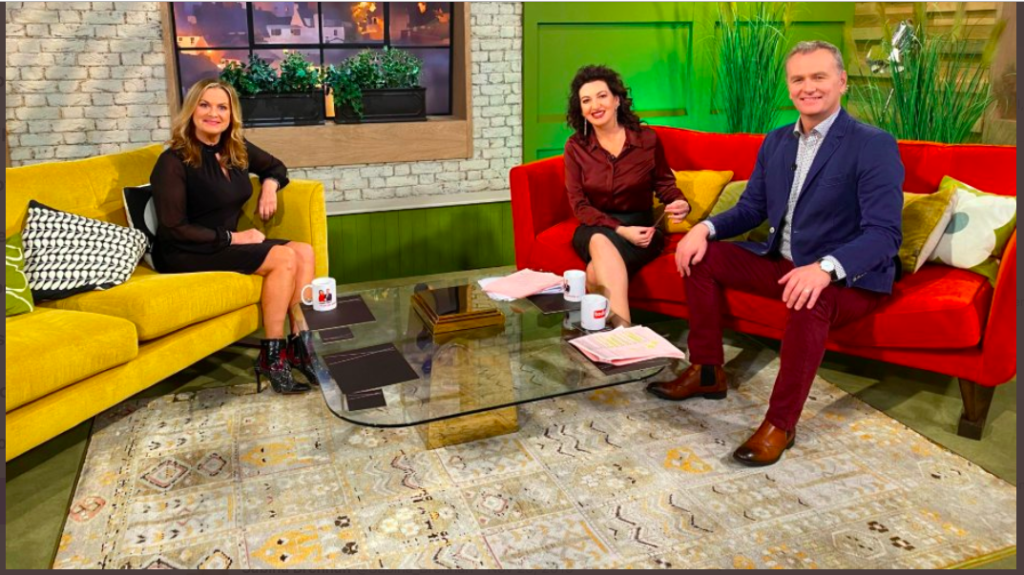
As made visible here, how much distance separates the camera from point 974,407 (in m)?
2.87

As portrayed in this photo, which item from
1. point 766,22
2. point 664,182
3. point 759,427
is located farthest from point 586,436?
point 766,22

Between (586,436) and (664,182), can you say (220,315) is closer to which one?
(586,436)

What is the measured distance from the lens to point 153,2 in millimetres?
4402

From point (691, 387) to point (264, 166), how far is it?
2005 millimetres

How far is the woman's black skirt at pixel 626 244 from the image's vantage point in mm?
3477

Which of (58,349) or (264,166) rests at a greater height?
(264,166)

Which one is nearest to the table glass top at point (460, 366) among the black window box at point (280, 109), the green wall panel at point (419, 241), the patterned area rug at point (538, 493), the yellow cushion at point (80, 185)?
the patterned area rug at point (538, 493)

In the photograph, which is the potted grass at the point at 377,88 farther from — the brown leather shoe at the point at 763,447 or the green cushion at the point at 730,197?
the brown leather shoe at the point at 763,447

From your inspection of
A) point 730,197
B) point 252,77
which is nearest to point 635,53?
point 730,197

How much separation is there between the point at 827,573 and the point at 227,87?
108 inches

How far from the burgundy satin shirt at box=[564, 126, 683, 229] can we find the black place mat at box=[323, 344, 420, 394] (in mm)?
1252

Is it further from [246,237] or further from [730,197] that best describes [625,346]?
[246,237]

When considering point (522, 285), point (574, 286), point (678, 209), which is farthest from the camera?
point (678, 209)

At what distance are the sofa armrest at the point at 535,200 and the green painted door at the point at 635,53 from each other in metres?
1.36
